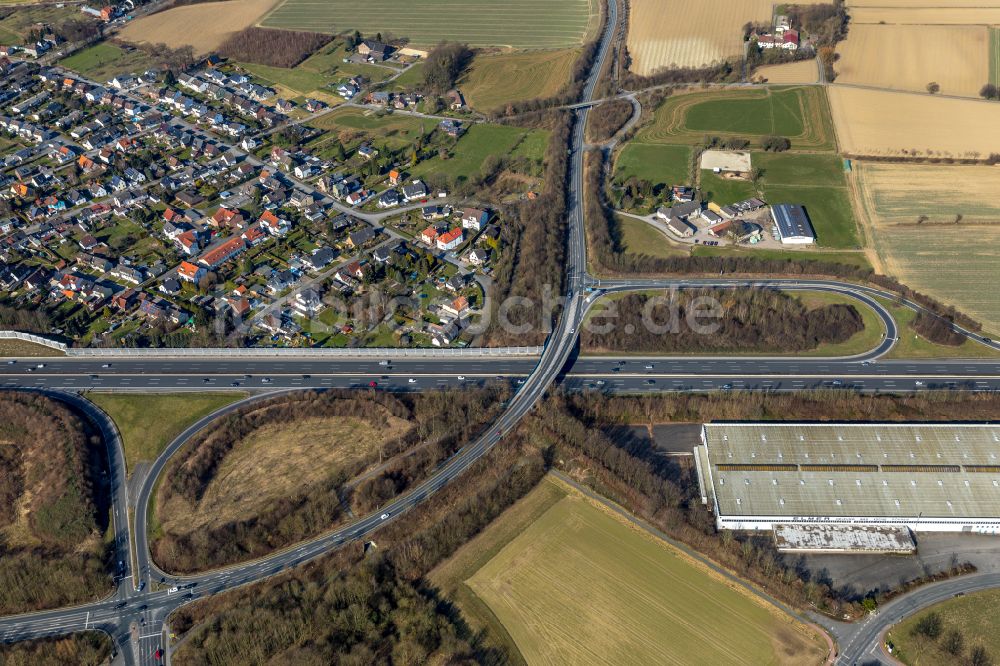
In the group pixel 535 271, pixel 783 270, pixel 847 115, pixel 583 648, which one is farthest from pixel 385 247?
pixel 847 115

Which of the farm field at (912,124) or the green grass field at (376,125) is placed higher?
the green grass field at (376,125)

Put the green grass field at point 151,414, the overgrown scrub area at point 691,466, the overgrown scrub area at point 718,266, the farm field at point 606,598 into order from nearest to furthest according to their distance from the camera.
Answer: the farm field at point 606,598 → the overgrown scrub area at point 691,466 → the green grass field at point 151,414 → the overgrown scrub area at point 718,266

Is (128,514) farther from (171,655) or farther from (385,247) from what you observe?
(385,247)

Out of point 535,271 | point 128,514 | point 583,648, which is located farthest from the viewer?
point 535,271

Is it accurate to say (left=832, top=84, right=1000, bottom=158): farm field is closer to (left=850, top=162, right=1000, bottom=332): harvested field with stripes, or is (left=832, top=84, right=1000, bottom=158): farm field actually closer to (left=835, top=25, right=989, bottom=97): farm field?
(left=835, top=25, right=989, bottom=97): farm field

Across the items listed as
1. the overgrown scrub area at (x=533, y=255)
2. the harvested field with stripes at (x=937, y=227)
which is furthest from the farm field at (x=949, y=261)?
the overgrown scrub area at (x=533, y=255)

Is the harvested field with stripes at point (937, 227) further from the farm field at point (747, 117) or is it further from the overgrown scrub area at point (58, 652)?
the overgrown scrub area at point (58, 652)
